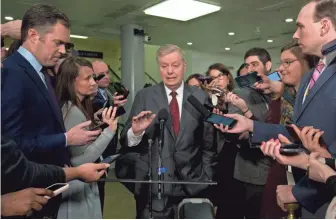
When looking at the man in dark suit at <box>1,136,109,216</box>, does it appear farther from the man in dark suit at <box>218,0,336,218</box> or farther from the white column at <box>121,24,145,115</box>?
the white column at <box>121,24,145,115</box>

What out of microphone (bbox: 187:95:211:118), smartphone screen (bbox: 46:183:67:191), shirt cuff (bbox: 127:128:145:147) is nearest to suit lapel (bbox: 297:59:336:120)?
microphone (bbox: 187:95:211:118)

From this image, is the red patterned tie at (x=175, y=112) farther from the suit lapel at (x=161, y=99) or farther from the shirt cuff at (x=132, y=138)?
the shirt cuff at (x=132, y=138)

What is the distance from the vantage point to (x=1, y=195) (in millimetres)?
1188

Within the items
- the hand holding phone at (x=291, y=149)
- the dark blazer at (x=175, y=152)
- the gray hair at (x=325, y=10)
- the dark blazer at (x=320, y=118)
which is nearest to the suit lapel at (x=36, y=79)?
the dark blazer at (x=175, y=152)

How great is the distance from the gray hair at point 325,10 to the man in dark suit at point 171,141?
0.92 m

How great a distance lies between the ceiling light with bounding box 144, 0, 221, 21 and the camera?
17.5ft

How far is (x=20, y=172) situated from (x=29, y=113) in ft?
1.09

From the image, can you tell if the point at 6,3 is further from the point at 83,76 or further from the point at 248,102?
the point at 248,102

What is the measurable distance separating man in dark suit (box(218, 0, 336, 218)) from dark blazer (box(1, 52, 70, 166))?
113 centimetres

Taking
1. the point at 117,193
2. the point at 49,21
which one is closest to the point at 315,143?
the point at 49,21

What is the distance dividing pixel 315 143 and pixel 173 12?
→ 16.6 ft

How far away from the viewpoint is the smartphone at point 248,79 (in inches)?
91.4

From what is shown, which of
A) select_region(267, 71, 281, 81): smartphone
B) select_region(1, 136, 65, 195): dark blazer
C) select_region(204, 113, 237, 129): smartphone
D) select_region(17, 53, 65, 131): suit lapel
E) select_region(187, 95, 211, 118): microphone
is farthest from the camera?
select_region(267, 71, 281, 81): smartphone

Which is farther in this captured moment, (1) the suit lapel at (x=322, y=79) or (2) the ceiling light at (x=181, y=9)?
(2) the ceiling light at (x=181, y=9)
